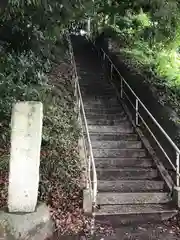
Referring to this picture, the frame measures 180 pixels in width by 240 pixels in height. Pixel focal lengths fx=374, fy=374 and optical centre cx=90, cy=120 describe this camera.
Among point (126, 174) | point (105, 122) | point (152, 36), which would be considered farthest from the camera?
point (105, 122)

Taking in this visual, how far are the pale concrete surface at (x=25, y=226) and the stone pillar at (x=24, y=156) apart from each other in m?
0.13

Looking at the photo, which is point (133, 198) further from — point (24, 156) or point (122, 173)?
point (24, 156)

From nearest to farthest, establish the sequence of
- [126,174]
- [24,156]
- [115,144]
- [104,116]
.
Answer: [24,156] < [126,174] < [115,144] < [104,116]

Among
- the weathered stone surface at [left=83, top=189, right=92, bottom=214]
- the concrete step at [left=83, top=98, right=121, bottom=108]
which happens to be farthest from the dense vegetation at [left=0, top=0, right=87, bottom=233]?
the concrete step at [left=83, top=98, right=121, bottom=108]

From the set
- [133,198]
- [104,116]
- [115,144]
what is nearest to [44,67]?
[104,116]

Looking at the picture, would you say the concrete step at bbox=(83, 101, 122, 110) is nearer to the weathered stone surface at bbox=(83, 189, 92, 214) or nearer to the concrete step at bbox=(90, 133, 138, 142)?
the concrete step at bbox=(90, 133, 138, 142)

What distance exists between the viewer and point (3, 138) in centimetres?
692

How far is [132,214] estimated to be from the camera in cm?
585

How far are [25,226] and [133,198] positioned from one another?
6.99 feet

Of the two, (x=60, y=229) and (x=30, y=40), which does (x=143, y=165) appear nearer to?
(x=60, y=229)

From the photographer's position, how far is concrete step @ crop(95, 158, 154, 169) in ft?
24.0

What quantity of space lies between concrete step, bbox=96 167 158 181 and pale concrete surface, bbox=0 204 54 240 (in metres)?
2.07

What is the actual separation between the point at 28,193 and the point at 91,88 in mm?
7678

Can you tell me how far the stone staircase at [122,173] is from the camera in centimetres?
588
